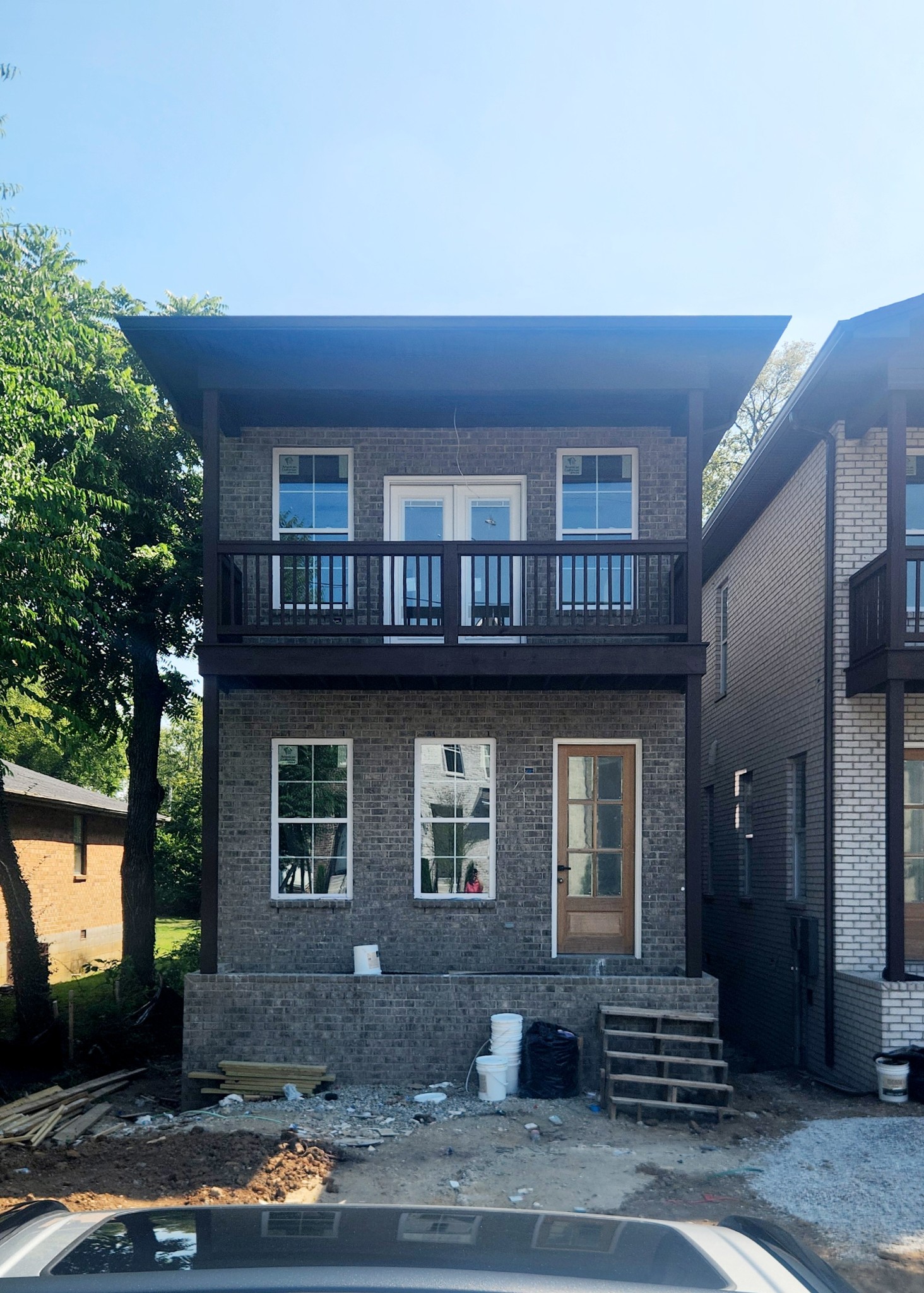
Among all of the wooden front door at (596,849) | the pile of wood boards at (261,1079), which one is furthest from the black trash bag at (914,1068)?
the pile of wood boards at (261,1079)

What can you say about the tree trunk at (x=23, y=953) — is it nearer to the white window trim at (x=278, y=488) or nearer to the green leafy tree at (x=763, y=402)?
the white window trim at (x=278, y=488)

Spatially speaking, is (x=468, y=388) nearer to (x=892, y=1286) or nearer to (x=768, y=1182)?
(x=768, y=1182)

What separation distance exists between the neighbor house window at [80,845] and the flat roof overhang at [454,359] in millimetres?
18043

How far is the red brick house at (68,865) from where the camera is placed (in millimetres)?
23484

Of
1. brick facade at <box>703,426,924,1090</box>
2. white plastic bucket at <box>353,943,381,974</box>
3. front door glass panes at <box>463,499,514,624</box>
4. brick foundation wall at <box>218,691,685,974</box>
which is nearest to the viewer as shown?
white plastic bucket at <box>353,943,381,974</box>

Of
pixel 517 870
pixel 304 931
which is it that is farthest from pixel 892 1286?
pixel 304 931

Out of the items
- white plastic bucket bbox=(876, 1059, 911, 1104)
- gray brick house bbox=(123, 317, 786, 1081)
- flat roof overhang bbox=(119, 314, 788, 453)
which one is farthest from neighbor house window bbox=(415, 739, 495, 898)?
white plastic bucket bbox=(876, 1059, 911, 1104)

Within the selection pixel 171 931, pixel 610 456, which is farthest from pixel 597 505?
pixel 171 931

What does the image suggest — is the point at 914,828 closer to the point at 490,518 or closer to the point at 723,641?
the point at 490,518

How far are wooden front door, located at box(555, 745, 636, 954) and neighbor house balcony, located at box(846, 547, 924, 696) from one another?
244 centimetres

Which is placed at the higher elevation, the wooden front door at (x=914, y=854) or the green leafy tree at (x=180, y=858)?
the wooden front door at (x=914, y=854)

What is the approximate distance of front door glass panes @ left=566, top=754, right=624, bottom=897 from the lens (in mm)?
11859

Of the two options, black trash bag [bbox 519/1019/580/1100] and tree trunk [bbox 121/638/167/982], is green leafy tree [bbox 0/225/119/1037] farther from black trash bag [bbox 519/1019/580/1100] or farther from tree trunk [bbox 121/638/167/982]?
black trash bag [bbox 519/1019/580/1100]

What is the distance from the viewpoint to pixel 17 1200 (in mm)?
7465
